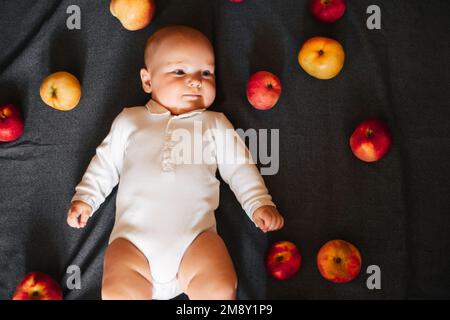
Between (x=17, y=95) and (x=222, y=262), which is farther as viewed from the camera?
(x=17, y=95)

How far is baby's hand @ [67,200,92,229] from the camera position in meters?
1.75

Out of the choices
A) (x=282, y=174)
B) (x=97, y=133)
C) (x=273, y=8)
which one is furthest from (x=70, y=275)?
(x=273, y=8)

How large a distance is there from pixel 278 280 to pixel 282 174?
469mm

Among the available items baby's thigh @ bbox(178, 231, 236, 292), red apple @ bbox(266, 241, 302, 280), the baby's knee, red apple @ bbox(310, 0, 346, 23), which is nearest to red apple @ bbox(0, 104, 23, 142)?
baby's thigh @ bbox(178, 231, 236, 292)

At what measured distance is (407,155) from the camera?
77.4 inches

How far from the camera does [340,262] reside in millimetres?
1804

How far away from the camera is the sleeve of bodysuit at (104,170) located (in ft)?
5.91

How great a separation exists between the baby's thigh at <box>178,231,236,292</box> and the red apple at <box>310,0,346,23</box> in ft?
3.76

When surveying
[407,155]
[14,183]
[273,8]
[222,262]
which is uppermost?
[273,8]

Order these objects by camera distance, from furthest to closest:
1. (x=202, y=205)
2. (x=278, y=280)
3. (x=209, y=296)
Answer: (x=278, y=280) → (x=202, y=205) → (x=209, y=296)

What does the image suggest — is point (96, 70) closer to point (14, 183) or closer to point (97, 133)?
point (97, 133)

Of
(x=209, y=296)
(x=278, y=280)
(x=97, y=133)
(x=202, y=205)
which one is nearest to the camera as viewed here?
(x=209, y=296)

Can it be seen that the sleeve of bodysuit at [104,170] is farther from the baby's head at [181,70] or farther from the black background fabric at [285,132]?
the baby's head at [181,70]

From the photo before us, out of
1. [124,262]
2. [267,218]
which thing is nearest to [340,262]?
[267,218]
